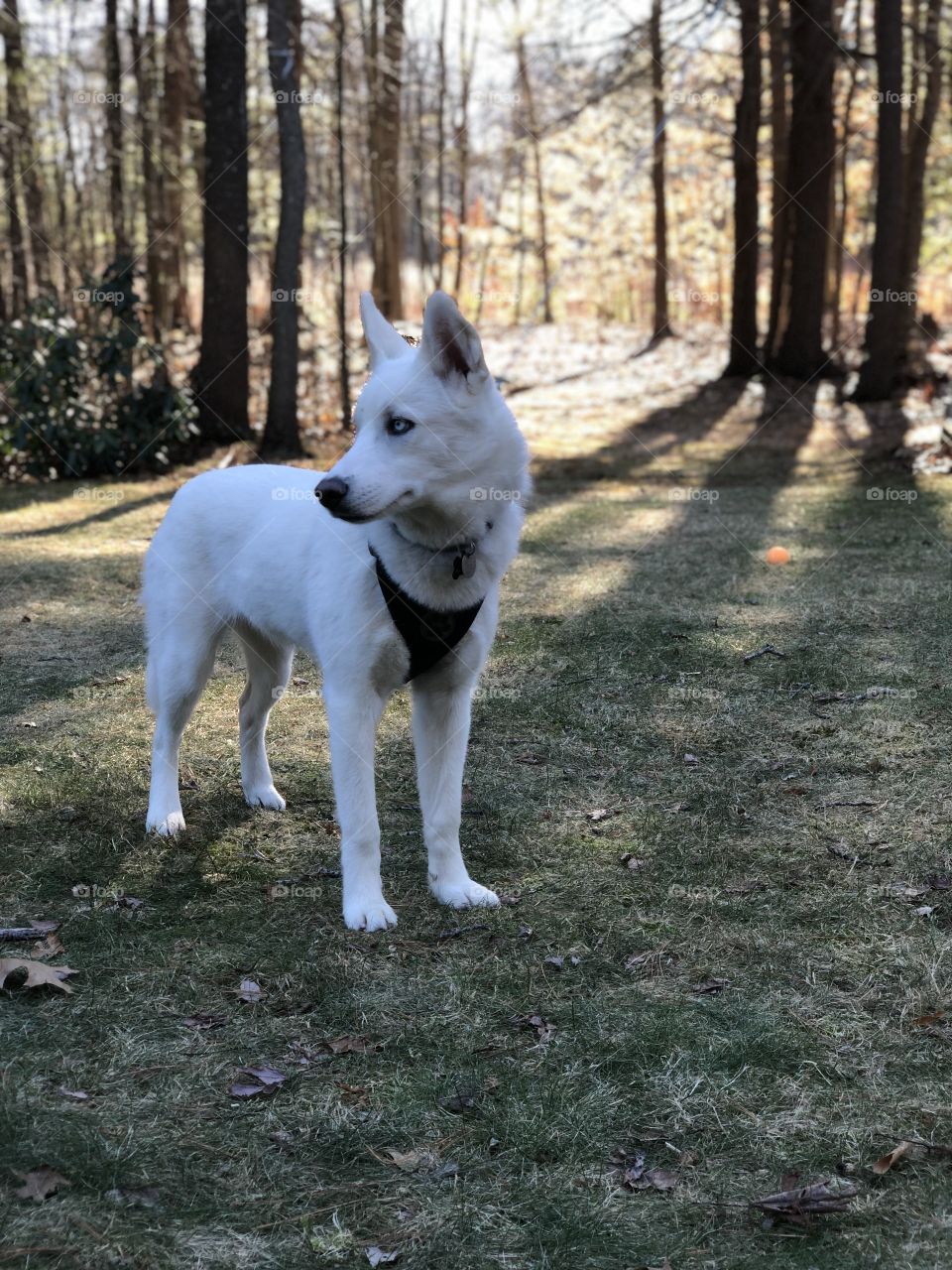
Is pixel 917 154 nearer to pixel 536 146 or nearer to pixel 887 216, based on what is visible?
pixel 887 216

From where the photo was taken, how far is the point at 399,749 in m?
5.25

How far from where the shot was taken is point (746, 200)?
17797 mm

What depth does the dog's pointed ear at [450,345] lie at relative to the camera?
321cm

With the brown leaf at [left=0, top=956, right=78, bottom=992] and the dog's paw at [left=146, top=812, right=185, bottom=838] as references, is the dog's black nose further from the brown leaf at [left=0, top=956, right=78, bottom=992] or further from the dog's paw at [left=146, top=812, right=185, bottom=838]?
the dog's paw at [left=146, top=812, right=185, bottom=838]

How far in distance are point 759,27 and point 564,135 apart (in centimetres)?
1683

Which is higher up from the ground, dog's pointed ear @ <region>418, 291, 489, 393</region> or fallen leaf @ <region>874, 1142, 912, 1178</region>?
dog's pointed ear @ <region>418, 291, 489, 393</region>

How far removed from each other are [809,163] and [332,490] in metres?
15.1

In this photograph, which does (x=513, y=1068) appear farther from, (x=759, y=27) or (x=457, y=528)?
(x=759, y=27)

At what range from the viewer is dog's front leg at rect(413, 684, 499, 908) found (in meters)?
3.81

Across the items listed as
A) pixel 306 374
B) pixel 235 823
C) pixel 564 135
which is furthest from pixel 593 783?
pixel 564 135

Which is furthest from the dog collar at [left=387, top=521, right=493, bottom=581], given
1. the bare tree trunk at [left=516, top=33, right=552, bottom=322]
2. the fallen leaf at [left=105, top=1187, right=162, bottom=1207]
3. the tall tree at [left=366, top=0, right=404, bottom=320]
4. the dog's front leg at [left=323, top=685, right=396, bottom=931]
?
the bare tree trunk at [left=516, top=33, right=552, bottom=322]

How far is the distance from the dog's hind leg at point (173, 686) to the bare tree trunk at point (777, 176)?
50.7 feet

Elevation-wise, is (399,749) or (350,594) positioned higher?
(350,594)

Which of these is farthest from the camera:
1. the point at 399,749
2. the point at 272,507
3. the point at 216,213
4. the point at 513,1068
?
the point at 216,213
